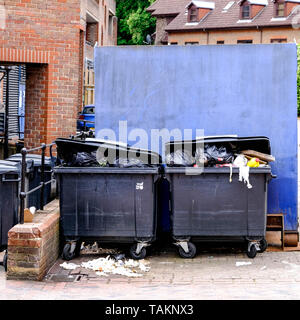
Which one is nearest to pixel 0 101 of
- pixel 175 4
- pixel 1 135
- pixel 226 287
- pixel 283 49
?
Result: pixel 1 135

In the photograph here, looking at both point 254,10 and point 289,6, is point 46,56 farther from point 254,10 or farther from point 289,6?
point 254,10

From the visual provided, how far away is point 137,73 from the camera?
8.33 meters

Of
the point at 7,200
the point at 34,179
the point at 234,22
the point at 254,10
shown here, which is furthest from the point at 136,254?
the point at 254,10

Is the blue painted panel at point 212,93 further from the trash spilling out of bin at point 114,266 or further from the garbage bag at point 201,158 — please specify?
the trash spilling out of bin at point 114,266

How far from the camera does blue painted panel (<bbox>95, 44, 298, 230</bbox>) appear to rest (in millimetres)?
8180

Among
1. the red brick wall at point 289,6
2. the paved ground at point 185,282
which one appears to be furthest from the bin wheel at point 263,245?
the red brick wall at point 289,6

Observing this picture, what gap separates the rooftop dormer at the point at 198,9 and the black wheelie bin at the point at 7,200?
47009 millimetres

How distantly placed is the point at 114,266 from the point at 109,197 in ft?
2.58

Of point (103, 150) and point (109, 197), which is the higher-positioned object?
point (103, 150)

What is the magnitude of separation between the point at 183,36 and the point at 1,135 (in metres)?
39.0

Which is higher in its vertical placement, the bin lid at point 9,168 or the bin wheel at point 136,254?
the bin lid at point 9,168

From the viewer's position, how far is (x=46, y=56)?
10805mm

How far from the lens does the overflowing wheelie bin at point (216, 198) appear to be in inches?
288

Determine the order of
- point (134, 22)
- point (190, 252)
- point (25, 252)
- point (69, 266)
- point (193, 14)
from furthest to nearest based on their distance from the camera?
1. point (134, 22)
2. point (193, 14)
3. point (190, 252)
4. point (69, 266)
5. point (25, 252)
